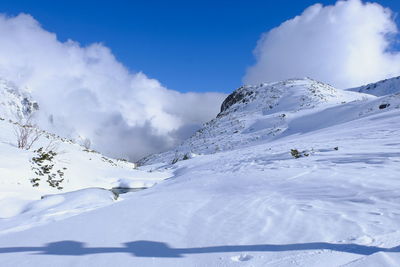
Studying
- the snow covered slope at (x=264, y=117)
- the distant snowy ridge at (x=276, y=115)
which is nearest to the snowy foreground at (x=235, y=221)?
the distant snowy ridge at (x=276, y=115)

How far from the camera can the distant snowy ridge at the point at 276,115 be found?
23.0 metres

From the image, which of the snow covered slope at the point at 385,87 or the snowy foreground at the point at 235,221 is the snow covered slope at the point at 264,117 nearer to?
the snowy foreground at the point at 235,221

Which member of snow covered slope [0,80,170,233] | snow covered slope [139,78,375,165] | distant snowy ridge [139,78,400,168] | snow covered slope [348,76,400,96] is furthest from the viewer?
snow covered slope [348,76,400,96]

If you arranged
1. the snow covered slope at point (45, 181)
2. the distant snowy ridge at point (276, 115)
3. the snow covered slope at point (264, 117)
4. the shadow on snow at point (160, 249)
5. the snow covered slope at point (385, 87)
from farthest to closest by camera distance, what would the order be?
1. the snow covered slope at point (385, 87)
2. the snow covered slope at point (264, 117)
3. the distant snowy ridge at point (276, 115)
4. the snow covered slope at point (45, 181)
5. the shadow on snow at point (160, 249)

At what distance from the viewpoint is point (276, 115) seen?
105ft

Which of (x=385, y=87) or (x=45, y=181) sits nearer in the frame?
(x=45, y=181)

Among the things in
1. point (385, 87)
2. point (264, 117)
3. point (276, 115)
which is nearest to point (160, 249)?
point (276, 115)

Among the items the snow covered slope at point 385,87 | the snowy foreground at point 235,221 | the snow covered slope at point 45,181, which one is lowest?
the snowy foreground at point 235,221

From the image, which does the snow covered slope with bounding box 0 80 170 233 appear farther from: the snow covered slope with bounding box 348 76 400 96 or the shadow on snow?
the snow covered slope with bounding box 348 76 400 96

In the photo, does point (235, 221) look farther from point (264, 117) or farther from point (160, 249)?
point (264, 117)

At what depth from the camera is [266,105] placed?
40.4 m

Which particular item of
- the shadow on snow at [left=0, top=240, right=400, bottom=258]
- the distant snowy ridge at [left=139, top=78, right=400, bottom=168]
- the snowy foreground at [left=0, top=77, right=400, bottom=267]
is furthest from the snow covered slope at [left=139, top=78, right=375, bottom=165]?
the shadow on snow at [left=0, top=240, right=400, bottom=258]

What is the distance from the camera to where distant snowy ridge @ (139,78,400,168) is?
22967 mm

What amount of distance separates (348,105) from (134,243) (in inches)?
963
